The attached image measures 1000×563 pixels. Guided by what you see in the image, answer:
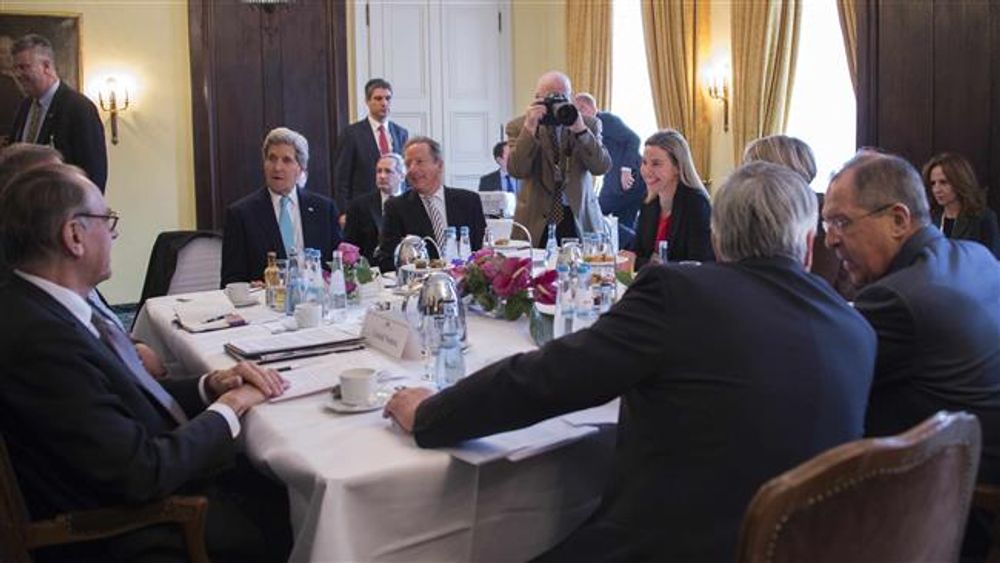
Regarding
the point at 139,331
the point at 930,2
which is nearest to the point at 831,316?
the point at 139,331

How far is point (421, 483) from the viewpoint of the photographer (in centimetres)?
162

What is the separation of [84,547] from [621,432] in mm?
1015

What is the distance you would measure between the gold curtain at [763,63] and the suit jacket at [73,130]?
173 inches

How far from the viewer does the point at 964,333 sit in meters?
1.89

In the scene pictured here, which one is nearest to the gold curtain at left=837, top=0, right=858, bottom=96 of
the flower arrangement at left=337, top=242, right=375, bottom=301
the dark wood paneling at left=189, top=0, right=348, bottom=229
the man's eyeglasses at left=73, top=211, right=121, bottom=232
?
the dark wood paneling at left=189, top=0, right=348, bottom=229

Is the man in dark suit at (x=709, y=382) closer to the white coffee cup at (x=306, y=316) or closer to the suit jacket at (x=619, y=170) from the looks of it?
the white coffee cup at (x=306, y=316)

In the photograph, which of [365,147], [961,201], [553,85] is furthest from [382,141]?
[961,201]

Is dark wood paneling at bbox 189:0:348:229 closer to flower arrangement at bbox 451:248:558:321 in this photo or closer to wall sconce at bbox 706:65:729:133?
wall sconce at bbox 706:65:729:133

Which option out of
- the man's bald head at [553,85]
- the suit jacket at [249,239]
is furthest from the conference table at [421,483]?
the man's bald head at [553,85]

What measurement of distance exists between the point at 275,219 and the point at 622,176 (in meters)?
3.05

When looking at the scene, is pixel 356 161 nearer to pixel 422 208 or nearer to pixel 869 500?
pixel 422 208

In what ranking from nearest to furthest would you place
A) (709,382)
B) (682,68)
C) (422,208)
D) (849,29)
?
1. (709,382)
2. (422,208)
3. (849,29)
4. (682,68)

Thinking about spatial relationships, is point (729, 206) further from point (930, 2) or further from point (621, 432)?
point (930, 2)

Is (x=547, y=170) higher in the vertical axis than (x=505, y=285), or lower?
higher
